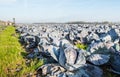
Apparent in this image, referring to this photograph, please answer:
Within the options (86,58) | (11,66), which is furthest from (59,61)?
(11,66)

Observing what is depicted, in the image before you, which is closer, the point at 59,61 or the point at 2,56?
the point at 59,61

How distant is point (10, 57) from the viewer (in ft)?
26.5

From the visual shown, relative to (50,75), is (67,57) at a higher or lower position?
higher

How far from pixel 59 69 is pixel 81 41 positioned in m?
6.49

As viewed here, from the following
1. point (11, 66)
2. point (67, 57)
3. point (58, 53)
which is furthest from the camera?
point (11, 66)

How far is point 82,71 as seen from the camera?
5816 mm

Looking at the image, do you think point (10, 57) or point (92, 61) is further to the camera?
point (10, 57)

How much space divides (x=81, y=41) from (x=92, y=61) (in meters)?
6.23

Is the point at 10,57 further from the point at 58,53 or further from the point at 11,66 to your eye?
the point at 58,53

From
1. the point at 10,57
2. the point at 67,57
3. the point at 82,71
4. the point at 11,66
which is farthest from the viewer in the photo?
the point at 10,57

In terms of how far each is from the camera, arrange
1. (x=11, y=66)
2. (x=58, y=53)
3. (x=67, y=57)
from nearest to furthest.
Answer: (x=67, y=57)
(x=58, y=53)
(x=11, y=66)

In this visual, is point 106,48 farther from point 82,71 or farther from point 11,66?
point 11,66

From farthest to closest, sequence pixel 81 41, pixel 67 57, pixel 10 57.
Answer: pixel 81 41, pixel 10 57, pixel 67 57

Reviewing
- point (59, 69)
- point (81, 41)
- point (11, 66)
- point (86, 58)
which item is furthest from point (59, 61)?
point (81, 41)
